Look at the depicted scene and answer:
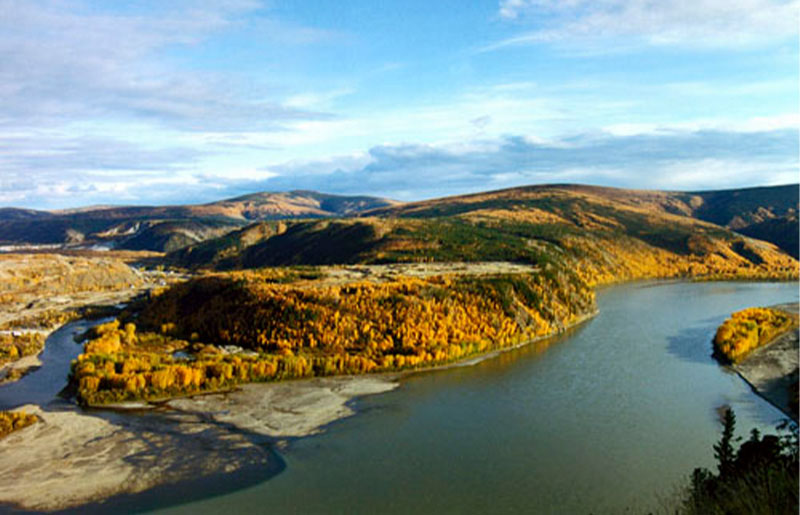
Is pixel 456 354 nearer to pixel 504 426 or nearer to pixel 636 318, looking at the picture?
pixel 504 426

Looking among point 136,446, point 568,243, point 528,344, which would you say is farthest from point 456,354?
point 568,243

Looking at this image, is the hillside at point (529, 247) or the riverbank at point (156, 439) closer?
→ the riverbank at point (156, 439)

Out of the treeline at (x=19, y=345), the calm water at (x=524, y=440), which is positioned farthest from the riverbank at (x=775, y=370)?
the treeline at (x=19, y=345)

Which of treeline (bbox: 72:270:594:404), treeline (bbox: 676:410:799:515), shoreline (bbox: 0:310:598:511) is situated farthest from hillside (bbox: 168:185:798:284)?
treeline (bbox: 676:410:799:515)

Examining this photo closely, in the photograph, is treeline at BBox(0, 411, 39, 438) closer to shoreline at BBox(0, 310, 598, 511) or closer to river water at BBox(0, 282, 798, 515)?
shoreline at BBox(0, 310, 598, 511)

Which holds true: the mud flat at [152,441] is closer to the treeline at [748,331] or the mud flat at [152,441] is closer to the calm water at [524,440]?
the calm water at [524,440]

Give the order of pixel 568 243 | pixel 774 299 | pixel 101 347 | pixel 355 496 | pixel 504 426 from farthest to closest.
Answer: pixel 568 243 < pixel 774 299 < pixel 101 347 < pixel 504 426 < pixel 355 496
